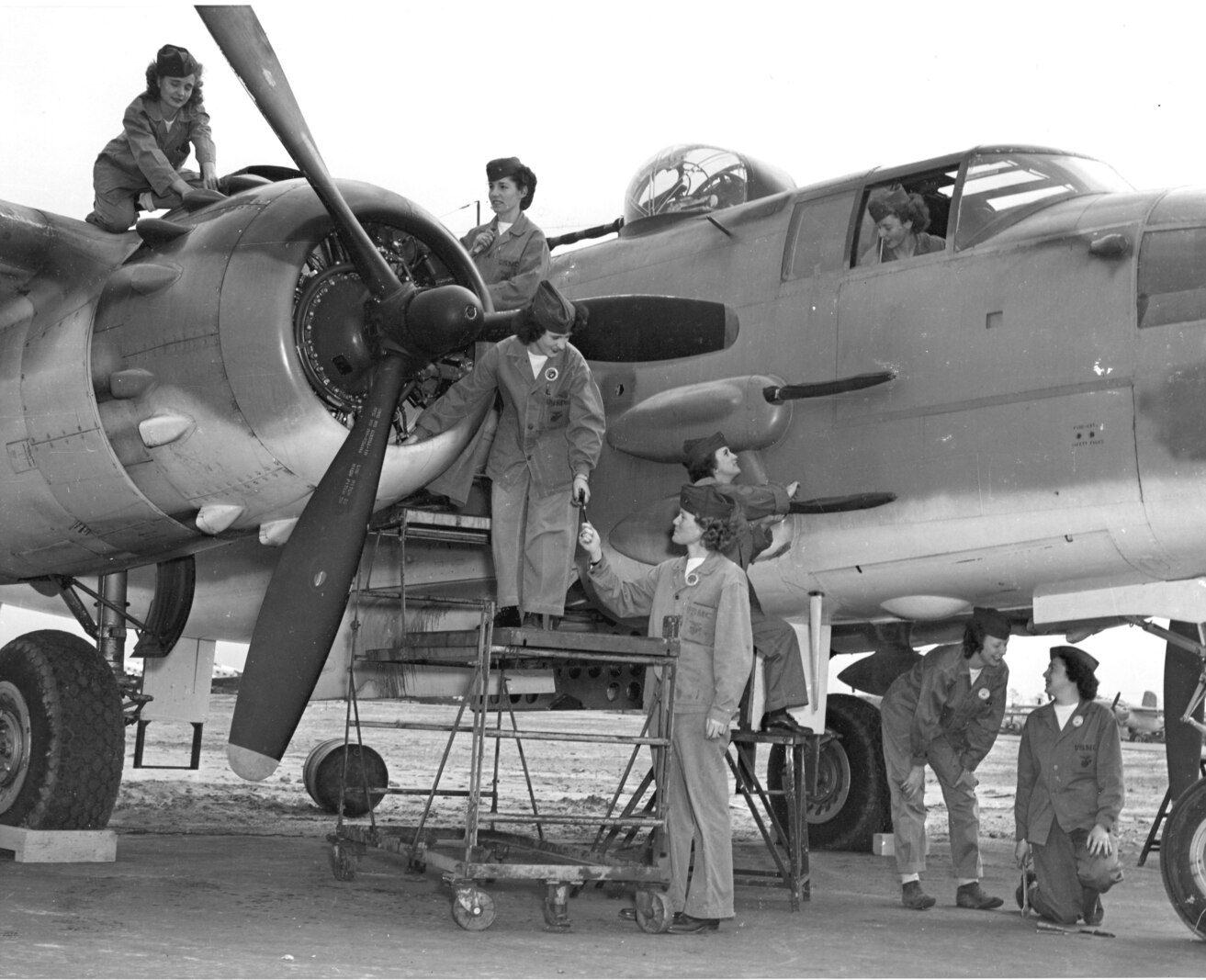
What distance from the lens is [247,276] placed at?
7039 mm

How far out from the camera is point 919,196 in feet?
26.1

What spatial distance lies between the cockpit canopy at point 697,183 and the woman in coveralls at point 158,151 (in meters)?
2.80

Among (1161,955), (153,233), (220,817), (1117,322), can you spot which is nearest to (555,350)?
(153,233)

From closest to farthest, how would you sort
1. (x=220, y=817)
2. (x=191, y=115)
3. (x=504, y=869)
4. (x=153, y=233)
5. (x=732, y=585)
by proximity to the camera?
1. (x=504, y=869)
2. (x=732, y=585)
3. (x=153, y=233)
4. (x=191, y=115)
5. (x=220, y=817)

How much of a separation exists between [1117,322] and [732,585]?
7.51 ft

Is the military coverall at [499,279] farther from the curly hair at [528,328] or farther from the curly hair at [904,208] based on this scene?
the curly hair at [904,208]

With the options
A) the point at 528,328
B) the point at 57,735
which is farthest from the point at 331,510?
the point at 57,735

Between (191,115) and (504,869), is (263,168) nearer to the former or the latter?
(191,115)

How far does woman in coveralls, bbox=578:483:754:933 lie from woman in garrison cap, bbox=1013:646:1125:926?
1.67 m

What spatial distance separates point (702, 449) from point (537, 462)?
0.83m

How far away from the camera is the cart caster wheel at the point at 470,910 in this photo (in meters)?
5.91

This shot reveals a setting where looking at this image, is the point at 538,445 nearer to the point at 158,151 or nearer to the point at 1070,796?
the point at 158,151

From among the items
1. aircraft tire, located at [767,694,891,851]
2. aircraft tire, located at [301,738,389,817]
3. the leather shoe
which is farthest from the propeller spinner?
aircraft tire, located at [301,738,389,817]

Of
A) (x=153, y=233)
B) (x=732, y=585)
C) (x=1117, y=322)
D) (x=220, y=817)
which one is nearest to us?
(x=732, y=585)
